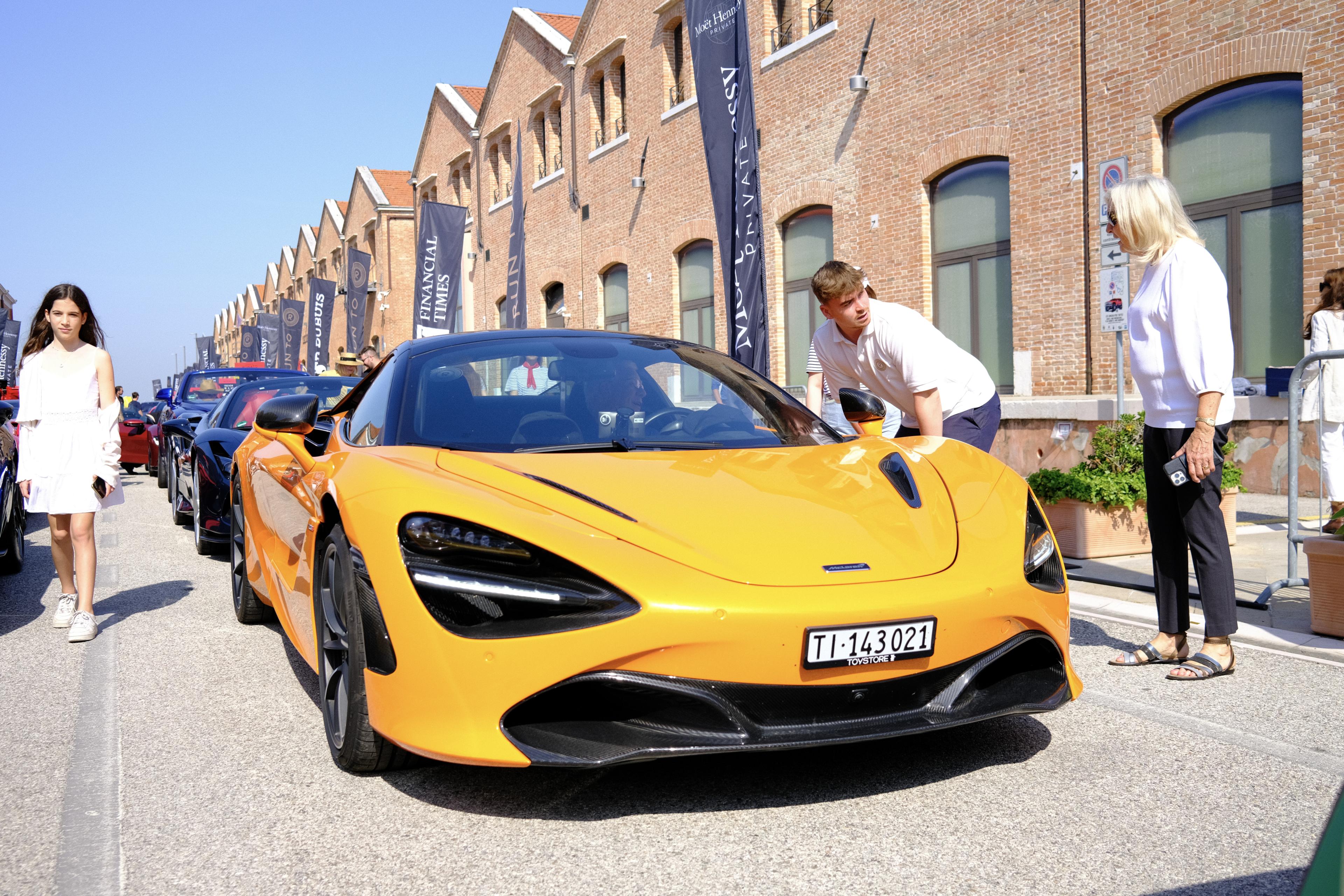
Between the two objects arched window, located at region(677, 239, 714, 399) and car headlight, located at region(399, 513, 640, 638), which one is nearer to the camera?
car headlight, located at region(399, 513, 640, 638)

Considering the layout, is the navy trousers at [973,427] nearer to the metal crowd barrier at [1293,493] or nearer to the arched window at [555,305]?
the metal crowd barrier at [1293,493]

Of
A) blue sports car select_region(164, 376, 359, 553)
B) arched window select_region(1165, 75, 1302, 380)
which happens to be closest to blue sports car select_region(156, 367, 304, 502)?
blue sports car select_region(164, 376, 359, 553)

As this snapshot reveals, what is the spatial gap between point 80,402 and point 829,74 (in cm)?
1270

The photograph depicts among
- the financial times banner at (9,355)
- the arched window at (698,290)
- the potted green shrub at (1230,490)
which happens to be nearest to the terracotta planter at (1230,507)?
the potted green shrub at (1230,490)

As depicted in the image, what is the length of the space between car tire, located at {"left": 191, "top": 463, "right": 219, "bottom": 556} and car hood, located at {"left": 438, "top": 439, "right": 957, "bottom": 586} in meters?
5.62

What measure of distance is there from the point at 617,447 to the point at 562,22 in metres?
28.5

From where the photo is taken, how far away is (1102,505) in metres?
7.37

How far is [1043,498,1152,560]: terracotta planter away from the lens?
7.39 m

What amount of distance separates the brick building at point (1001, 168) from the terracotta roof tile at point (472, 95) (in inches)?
432

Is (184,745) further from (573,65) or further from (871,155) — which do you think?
(573,65)

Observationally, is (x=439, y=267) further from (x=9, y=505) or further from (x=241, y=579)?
(x=241, y=579)

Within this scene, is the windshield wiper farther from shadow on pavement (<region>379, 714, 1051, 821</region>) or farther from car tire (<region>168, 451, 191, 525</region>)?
car tire (<region>168, 451, 191, 525</region>)

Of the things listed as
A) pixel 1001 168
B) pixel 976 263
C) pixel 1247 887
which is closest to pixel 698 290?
pixel 976 263

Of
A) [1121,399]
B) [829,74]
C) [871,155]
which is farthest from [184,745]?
[829,74]
